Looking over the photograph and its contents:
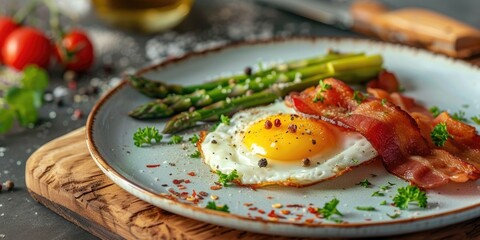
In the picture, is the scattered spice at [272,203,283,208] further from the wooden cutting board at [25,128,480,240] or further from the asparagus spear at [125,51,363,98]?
the asparagus spear at [125,51,363,98]

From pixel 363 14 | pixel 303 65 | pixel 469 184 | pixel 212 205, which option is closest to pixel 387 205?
pixel 469 184

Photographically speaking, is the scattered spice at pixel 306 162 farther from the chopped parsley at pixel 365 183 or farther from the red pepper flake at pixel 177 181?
the red pepper flake at pixel 177 181

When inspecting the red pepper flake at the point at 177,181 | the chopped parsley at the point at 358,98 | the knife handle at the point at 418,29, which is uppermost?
the knife handle at the point at 418,29

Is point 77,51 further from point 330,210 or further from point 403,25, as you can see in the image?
point 330,210

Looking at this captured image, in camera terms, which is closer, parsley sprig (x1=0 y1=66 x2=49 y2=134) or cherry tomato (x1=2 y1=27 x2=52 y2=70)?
parsley sprig (x1=0 y1=66 x2=49 y2=134)

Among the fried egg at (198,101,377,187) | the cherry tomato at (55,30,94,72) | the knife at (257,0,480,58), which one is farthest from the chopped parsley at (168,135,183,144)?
the knife at (257,0,480,58)

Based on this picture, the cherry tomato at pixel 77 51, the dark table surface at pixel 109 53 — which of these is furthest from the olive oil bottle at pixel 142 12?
the cherry tomato at pixel 77 51

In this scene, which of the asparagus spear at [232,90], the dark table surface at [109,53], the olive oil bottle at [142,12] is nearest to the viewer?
the dark table surface at [109,53]
